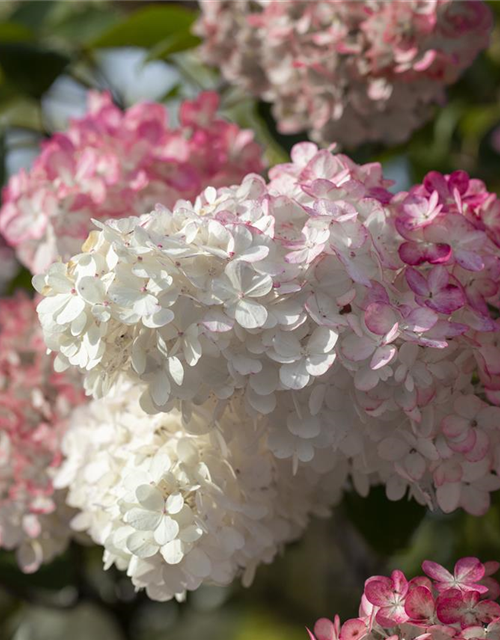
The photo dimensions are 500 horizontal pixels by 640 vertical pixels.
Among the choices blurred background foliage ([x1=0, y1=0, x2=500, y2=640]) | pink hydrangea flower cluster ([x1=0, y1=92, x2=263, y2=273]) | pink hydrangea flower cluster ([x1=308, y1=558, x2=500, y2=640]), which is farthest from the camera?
blurred background foliage ([x1=0, y1=0, x2=500, y2=640])

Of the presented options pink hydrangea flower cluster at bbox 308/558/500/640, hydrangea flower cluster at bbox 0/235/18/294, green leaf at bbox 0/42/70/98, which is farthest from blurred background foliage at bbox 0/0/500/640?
pink hydrangea flower cluster at bbox 308/558/500/640

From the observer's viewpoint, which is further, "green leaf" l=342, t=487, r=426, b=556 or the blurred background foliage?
the blurred background foliage

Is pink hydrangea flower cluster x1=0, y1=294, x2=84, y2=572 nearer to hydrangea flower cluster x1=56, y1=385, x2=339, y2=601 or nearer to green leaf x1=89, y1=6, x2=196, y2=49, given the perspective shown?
hydrangea flower cluster x1=56, y1=385, x2=339, y2=601

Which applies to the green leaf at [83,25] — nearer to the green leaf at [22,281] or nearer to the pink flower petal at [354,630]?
the green leaf at [22,281]

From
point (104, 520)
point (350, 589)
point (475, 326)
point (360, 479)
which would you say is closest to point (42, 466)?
point (104, 520)

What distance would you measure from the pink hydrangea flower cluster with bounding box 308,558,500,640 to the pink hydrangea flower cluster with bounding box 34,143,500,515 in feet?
0.25

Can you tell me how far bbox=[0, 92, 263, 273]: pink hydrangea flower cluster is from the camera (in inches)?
27.2

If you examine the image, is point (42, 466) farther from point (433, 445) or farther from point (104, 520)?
point (433, 445)

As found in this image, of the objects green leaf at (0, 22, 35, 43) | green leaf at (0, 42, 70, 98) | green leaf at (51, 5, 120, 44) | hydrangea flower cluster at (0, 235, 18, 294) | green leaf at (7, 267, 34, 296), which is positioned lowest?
hydrangea flower cluster at (0, 235, 18, 294)

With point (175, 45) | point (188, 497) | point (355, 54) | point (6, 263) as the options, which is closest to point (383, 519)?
point (188, 497)

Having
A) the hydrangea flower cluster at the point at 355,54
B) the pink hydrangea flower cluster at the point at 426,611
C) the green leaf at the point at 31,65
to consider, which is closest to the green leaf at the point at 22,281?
the green leaf at the point at 31,65

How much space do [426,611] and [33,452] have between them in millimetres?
378

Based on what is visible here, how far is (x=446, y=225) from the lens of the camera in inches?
21.3

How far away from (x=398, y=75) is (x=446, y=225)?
0.22 metres
